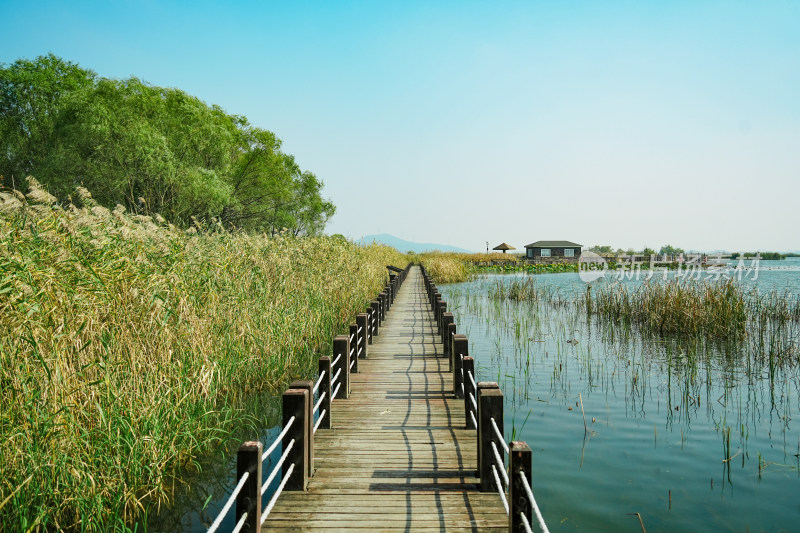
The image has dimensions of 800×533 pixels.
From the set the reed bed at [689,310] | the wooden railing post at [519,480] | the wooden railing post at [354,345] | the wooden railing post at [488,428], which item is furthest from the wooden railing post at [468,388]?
the reed bed at [689,310]

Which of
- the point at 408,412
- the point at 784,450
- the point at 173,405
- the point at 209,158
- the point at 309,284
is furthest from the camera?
the point at 209,158

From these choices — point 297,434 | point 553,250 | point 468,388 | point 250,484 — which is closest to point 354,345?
point 468,388

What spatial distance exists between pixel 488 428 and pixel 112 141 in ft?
91.4

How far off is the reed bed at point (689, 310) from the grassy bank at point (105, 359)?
439 inches

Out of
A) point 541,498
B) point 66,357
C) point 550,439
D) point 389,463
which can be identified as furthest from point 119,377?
point 550,439

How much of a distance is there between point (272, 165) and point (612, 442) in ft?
129

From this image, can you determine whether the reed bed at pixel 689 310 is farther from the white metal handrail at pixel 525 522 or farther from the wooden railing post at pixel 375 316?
the white metal handrail at pixel 525 522

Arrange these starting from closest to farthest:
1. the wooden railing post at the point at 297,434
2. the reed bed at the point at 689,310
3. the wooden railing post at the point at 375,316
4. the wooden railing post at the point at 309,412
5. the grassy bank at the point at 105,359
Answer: the grassy bank at the point at 105,359 → the wooden railing post at the point at 297,434 → the wooden railing post at the point at 309,412 → the wooden railing post at the point at 375,316 → the reed bed at the point at 689,310

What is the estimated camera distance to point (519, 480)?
9.47 ft

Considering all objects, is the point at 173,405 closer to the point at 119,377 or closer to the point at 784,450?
the point at 119,377

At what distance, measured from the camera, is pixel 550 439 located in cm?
690

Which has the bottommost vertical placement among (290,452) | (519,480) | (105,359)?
(290,452)

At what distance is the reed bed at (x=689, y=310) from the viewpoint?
12664mm

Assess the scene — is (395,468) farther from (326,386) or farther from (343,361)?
(343,361)
